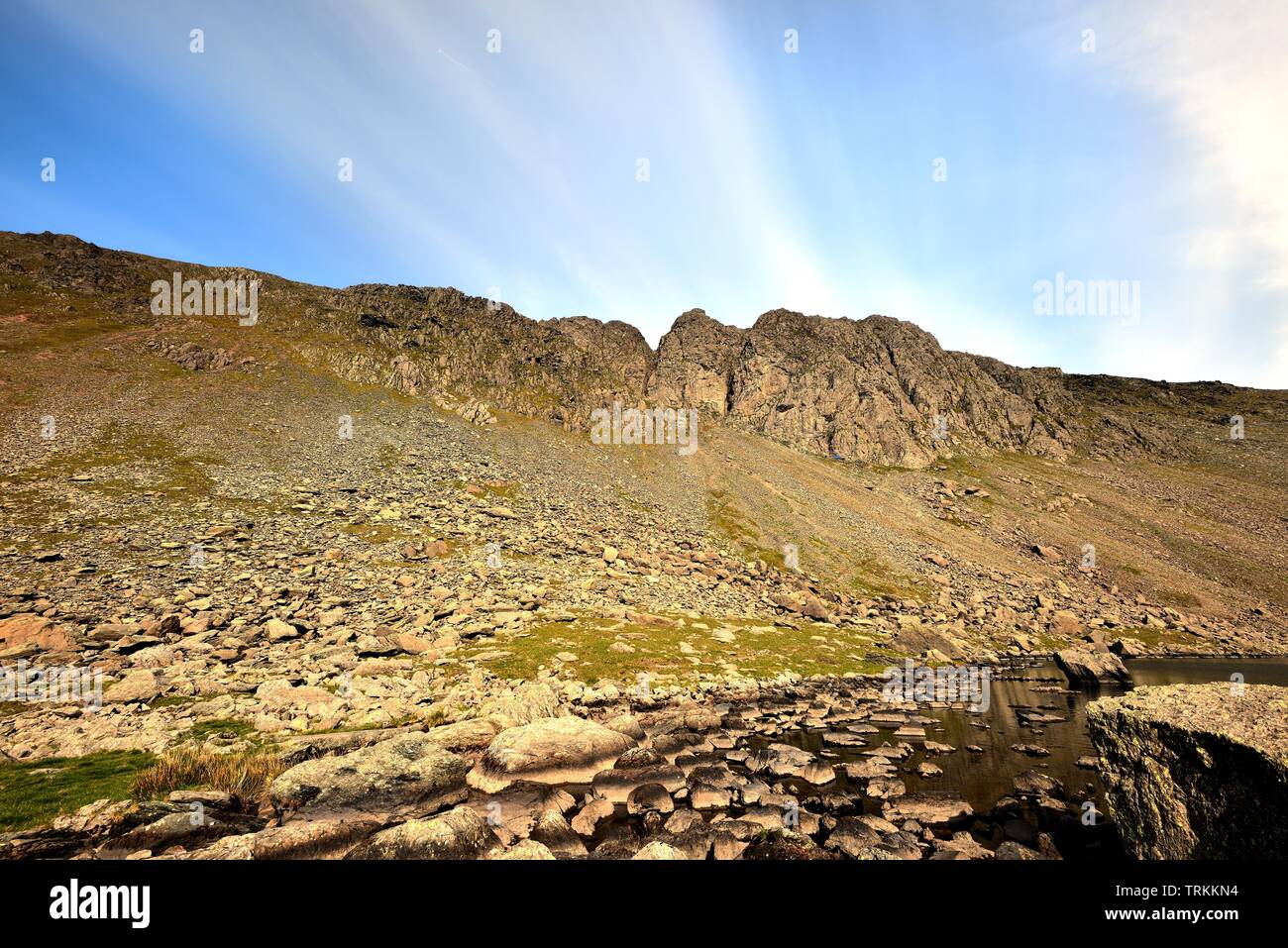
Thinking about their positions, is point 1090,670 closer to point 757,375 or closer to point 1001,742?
point 1001,742

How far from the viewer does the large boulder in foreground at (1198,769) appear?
11.2 metres

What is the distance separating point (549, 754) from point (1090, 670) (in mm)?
55262

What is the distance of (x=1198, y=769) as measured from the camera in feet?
41.4

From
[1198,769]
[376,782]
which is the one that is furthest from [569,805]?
[1198,769]

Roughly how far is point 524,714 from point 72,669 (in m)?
22.1

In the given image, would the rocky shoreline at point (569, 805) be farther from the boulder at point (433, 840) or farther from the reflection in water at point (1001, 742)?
the reflection in water at point (1001, 742)

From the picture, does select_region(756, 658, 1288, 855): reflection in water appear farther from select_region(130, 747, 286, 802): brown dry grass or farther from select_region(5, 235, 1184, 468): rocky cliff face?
select_region(5, 235, 1184, 468): rocky cliff face

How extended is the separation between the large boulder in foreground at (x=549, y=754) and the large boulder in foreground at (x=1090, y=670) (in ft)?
161

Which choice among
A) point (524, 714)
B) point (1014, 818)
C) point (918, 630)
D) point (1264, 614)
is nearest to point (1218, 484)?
point (1264, 614)

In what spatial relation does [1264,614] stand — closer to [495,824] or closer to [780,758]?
[780,758]

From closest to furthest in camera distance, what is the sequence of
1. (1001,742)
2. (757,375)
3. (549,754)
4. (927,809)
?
1. (927,809)
2. (549,754)
3. (1001,742)
4. (757,375)

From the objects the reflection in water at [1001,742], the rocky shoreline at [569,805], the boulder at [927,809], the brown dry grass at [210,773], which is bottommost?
the reflection in water at [1001,742]

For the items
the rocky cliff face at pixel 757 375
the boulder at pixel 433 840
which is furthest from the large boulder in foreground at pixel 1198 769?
the rocky cliff face at pixel 757 375
